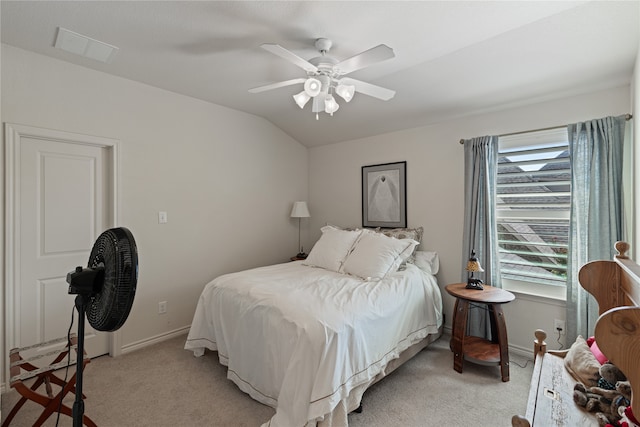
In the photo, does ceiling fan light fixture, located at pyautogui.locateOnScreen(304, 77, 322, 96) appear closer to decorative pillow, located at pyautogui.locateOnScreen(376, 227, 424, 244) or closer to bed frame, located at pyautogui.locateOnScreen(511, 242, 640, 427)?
bed frame, located at pyautogui.locateOnScreen(511, 242, 640, 427)

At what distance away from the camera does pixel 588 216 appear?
222 cm

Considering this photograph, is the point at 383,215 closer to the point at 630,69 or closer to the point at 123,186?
the point at 630,69

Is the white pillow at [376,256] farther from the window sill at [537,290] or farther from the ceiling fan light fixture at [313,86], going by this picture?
the ceiling fan light fixture at [313,86]

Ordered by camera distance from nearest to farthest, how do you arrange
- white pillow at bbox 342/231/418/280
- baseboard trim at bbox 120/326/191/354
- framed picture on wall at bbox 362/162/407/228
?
white pillow at bbox 342/231/418/280, baseboard trim at bbox 120/326/191/354, framed picture on wall at bbox 362/162/407/228

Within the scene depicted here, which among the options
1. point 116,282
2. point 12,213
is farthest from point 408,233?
point 12,213

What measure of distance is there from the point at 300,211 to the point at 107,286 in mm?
3062

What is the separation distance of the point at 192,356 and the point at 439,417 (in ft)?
6.64

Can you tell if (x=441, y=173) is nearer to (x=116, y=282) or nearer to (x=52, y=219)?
(x=116, y=282)

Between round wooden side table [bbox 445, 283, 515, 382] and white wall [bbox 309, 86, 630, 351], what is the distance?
434mm

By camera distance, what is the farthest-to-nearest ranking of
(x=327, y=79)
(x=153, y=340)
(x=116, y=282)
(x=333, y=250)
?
(x=333, y=250), (x=153, y=340), (x=327, y=79), (x=116, y=282)

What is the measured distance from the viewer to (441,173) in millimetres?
3121

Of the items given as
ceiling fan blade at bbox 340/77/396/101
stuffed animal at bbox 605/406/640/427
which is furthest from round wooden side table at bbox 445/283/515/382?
ceiling fan blade at bbox 340/77/396/101

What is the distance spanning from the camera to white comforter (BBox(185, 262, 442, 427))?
1.63 m

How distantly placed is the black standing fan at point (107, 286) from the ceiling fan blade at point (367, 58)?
1.46 metres
